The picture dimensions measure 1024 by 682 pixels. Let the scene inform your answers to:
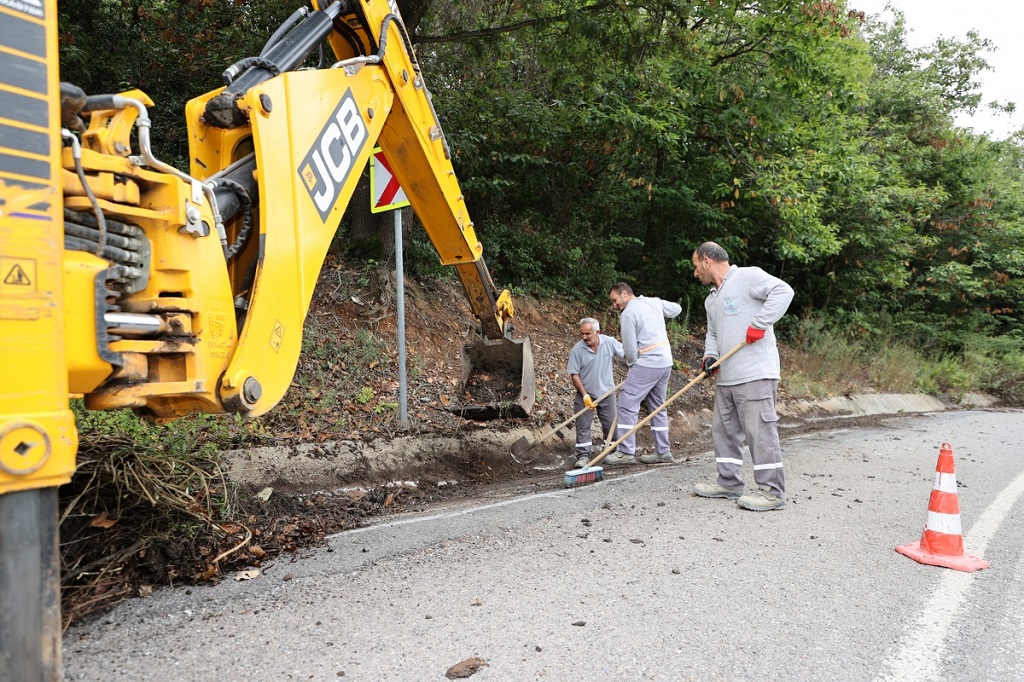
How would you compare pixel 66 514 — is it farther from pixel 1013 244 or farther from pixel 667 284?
pixel 1013 244

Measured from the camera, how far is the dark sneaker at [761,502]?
5137 millimetres

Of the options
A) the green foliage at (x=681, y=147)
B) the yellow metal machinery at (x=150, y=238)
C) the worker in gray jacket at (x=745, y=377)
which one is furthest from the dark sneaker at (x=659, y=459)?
the yellow metal machinery at (x=150, y=238)

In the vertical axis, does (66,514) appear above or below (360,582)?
above

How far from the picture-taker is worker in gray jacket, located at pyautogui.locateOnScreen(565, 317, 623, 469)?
7.67m

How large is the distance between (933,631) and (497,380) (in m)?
4.57

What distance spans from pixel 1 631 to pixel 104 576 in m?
1.85

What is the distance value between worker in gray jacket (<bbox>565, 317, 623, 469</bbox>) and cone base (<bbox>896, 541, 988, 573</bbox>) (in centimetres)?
379

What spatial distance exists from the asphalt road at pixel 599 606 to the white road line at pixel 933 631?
1 centimetres

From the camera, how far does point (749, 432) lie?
5.46 m

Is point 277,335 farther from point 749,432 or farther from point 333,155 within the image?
point 749,432

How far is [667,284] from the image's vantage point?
53.1 feet

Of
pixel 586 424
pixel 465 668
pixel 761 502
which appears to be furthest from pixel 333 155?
pixel 586 424

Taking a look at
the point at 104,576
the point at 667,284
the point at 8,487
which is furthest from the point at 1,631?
the point at 667,284

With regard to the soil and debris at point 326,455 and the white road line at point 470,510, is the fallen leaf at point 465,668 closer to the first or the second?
the soil and debris at point 326,455
